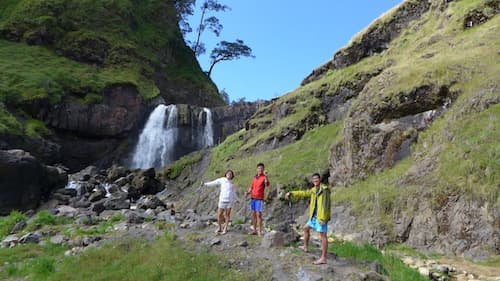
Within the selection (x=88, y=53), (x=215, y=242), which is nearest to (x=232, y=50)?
(x=88, y=53)

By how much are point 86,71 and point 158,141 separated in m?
14.9

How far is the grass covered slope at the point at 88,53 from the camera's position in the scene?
4747 cm

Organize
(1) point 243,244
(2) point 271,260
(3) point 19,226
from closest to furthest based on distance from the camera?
1. (2) point 271,260
2. (1) point 243,244
3. (3) point 19,226

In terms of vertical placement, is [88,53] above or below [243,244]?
above

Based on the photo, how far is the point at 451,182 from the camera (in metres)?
13.2

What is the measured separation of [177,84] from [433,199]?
57.5 meters

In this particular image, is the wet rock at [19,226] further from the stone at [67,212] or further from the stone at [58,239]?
the stone at [58,239]

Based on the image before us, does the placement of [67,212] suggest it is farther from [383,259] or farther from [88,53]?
[88,53]

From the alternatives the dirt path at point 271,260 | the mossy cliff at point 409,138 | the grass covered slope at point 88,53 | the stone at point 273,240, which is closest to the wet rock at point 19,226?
the dirt path at point 271,260

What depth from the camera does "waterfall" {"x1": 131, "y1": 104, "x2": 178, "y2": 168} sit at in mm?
46656

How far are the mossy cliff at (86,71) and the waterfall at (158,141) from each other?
2340mm

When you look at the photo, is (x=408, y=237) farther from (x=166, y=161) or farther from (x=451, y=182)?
(x=166, y=161)

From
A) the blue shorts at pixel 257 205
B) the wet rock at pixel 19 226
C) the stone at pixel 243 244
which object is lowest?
the wet rock at pixel 19 226

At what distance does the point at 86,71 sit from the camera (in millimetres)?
53750
